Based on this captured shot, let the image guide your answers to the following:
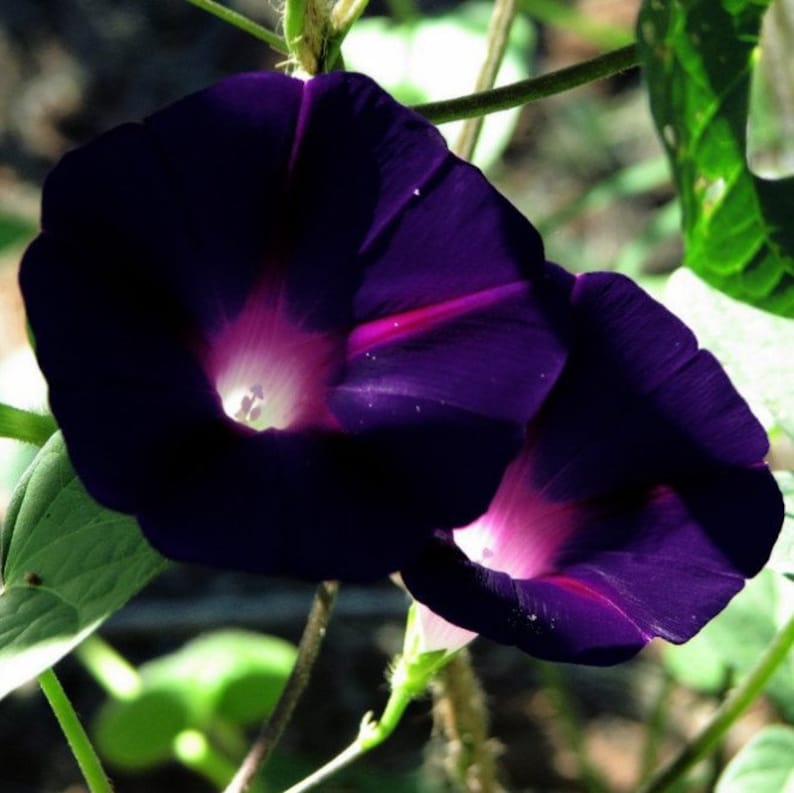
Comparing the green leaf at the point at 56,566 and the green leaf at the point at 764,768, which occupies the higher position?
the green leaf at the point at 56,566

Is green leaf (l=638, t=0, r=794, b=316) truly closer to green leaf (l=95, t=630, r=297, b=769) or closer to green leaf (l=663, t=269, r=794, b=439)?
green leaf (l=663, t=269, r=794, b=439)

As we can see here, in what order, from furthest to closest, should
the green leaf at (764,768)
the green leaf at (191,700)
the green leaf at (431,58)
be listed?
the green leaf at (431,58), the green leaf at (191,700), the green leaf at (764,768)

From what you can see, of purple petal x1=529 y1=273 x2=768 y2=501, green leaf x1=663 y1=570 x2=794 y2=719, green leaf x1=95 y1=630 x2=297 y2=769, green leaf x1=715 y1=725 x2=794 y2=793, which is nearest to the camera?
purple petal x1=529 y1=273 x2=768 y2=501

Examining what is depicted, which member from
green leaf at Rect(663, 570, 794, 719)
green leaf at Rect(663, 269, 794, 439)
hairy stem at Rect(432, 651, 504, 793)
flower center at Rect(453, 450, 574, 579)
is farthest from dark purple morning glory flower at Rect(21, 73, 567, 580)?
green leaf at Rect(663, 570, 794, 719)

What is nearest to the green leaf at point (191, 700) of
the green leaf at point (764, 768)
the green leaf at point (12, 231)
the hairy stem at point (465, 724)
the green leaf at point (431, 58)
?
the hairy stem at point (465, 724)

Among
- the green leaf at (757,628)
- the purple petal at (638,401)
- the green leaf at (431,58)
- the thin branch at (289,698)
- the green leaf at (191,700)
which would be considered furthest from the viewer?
the green leaf at (431,58)

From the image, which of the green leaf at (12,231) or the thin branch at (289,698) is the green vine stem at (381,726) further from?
the green leaf at (12,231)

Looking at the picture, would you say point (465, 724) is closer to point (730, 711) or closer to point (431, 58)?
point (730, 711)

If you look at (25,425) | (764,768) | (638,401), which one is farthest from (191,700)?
(638,401)

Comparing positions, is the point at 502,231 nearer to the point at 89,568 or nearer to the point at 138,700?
the point at 89,568
